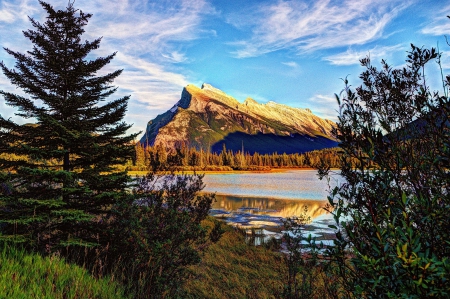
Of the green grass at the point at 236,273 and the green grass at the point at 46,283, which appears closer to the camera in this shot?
the green grass at the point at 46,283

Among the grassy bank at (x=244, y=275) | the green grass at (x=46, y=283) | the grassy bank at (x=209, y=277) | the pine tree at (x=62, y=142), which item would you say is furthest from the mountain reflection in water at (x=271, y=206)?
the green grass at (x=46, y=283)

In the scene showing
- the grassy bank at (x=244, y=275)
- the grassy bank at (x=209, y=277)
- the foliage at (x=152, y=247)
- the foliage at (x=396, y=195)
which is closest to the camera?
the foliage at (x=396, y=195)

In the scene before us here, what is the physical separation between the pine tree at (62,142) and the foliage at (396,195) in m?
7.45

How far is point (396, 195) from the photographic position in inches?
123

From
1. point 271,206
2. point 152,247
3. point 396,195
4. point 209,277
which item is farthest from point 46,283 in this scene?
point 271,206

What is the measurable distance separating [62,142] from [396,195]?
939 cm

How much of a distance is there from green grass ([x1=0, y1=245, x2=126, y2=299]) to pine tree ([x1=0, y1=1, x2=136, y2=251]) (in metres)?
2.74

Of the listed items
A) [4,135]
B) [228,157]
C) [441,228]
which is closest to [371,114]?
[441,228]

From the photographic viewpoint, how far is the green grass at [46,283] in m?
4.25

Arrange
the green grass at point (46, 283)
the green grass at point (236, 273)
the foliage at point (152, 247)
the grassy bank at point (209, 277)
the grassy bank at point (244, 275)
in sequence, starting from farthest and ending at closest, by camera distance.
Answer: the green grass at point (236, 273)
the grassy bank at point (244, 275)
the foliage at point (152, 247)
the grassy bank at point (209, 277)
the green grass at point (46, 283)

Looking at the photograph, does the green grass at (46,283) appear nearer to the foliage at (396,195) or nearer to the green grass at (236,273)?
the green grass at (236,273)

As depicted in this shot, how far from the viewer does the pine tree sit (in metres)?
8.62

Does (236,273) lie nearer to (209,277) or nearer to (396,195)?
(209,277)

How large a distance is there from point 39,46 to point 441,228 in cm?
1171
